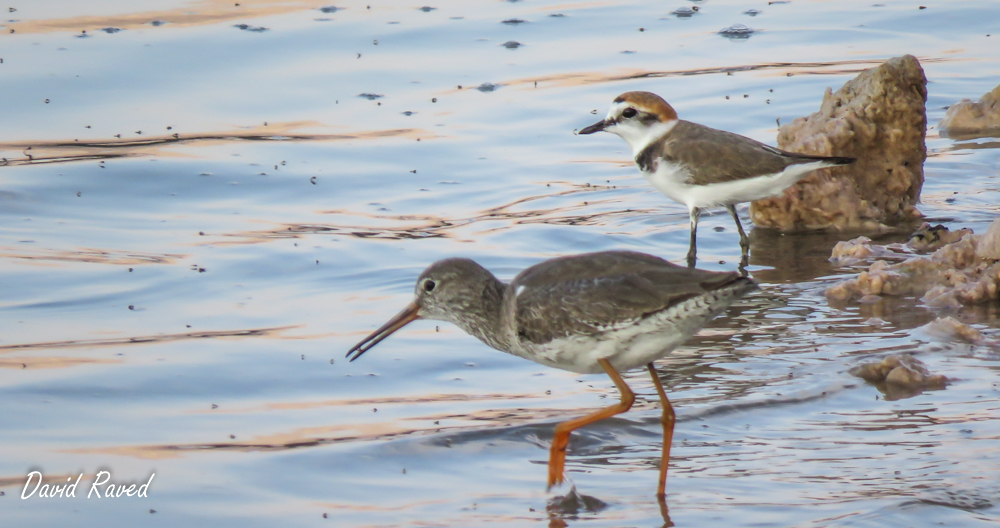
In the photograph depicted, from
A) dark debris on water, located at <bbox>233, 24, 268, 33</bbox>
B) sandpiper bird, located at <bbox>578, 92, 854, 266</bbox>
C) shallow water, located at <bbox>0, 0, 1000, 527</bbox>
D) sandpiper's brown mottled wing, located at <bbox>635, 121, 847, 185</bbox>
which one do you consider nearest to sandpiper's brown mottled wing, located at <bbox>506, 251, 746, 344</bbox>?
shallow water, located at <bbox>0, 0, 1000, 527</bbox>

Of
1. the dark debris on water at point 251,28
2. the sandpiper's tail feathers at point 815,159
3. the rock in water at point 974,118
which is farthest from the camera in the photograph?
the dark debris on water at point 251,28

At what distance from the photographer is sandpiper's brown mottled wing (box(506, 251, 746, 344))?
18.8ft

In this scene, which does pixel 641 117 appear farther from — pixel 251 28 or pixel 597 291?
pixel 251 28

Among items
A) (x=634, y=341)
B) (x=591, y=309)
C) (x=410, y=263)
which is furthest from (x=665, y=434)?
(x=410, y=263)

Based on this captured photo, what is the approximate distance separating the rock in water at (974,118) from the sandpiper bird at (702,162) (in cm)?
361

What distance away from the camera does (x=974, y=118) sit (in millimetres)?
12367

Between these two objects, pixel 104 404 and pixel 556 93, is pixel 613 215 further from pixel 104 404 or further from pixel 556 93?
pixel 104 404

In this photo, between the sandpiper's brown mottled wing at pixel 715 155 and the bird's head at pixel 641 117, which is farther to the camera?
the bird's head at pixel 641 117

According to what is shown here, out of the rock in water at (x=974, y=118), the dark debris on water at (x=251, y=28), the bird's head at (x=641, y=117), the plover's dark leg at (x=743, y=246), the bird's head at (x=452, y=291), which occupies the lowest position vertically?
the plover's dark leg at (x=743, y=246)

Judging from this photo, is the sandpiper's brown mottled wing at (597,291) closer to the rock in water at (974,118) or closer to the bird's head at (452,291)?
Result: the bird's head at (452,291)

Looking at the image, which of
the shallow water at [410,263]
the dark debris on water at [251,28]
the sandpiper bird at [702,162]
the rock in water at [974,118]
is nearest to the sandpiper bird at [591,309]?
the shallow water at [410,263]

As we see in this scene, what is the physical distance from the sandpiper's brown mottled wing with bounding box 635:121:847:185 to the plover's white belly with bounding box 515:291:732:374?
3588 millimetres

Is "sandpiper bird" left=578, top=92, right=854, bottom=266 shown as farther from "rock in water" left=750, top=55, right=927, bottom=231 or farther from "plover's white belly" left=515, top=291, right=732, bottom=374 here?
"plover's white belly" left=515, top=291, right=732, bottom=374

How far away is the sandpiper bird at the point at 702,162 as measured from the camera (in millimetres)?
9273
